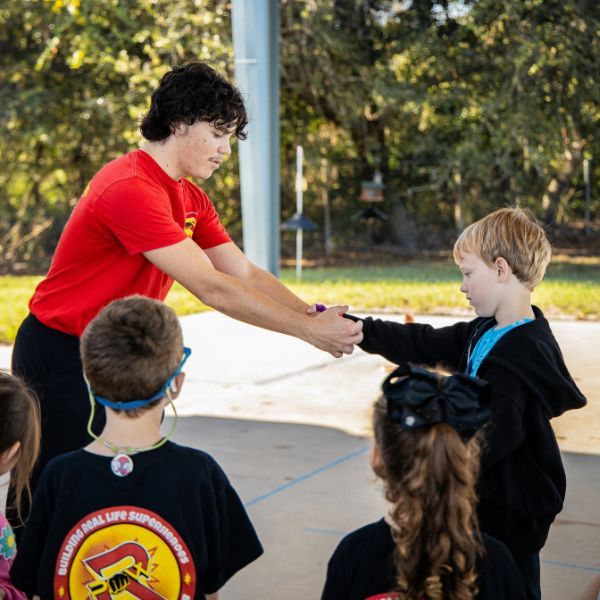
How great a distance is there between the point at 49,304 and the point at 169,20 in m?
16.1

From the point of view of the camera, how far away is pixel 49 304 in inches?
127

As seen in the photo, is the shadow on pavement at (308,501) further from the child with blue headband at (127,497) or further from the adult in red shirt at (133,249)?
the child with blue headband at (127,497)

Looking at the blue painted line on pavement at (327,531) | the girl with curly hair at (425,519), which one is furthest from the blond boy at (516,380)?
the blue painted line on pavement at (327,531)

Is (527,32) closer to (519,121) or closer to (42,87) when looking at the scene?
(519,121)

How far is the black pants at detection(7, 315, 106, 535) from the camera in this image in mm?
3182

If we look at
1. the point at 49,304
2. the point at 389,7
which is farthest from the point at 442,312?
the point at 389,7

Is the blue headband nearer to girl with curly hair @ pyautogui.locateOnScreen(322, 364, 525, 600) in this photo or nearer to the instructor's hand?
girl with curly hair @ pyautogui.locateOnScreen(322, 364, 525, 600)

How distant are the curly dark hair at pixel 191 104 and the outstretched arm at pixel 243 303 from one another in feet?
1.37

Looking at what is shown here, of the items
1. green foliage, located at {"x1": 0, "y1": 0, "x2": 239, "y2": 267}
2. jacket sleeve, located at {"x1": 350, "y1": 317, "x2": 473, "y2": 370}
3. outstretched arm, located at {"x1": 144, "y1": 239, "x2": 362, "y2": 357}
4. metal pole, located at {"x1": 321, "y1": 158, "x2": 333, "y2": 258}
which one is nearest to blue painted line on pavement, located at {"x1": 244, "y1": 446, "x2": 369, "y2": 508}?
outstretched arm, located at {"x1": 144, "y1": 239, "x2": 362, "y2": 357}

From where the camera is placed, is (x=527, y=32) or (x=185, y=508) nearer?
(x=185, y=508)

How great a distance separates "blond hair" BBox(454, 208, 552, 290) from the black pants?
130 centimetres

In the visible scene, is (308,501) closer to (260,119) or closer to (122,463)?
(122,463)

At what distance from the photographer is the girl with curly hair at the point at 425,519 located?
199cm

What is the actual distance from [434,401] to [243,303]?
161cm
